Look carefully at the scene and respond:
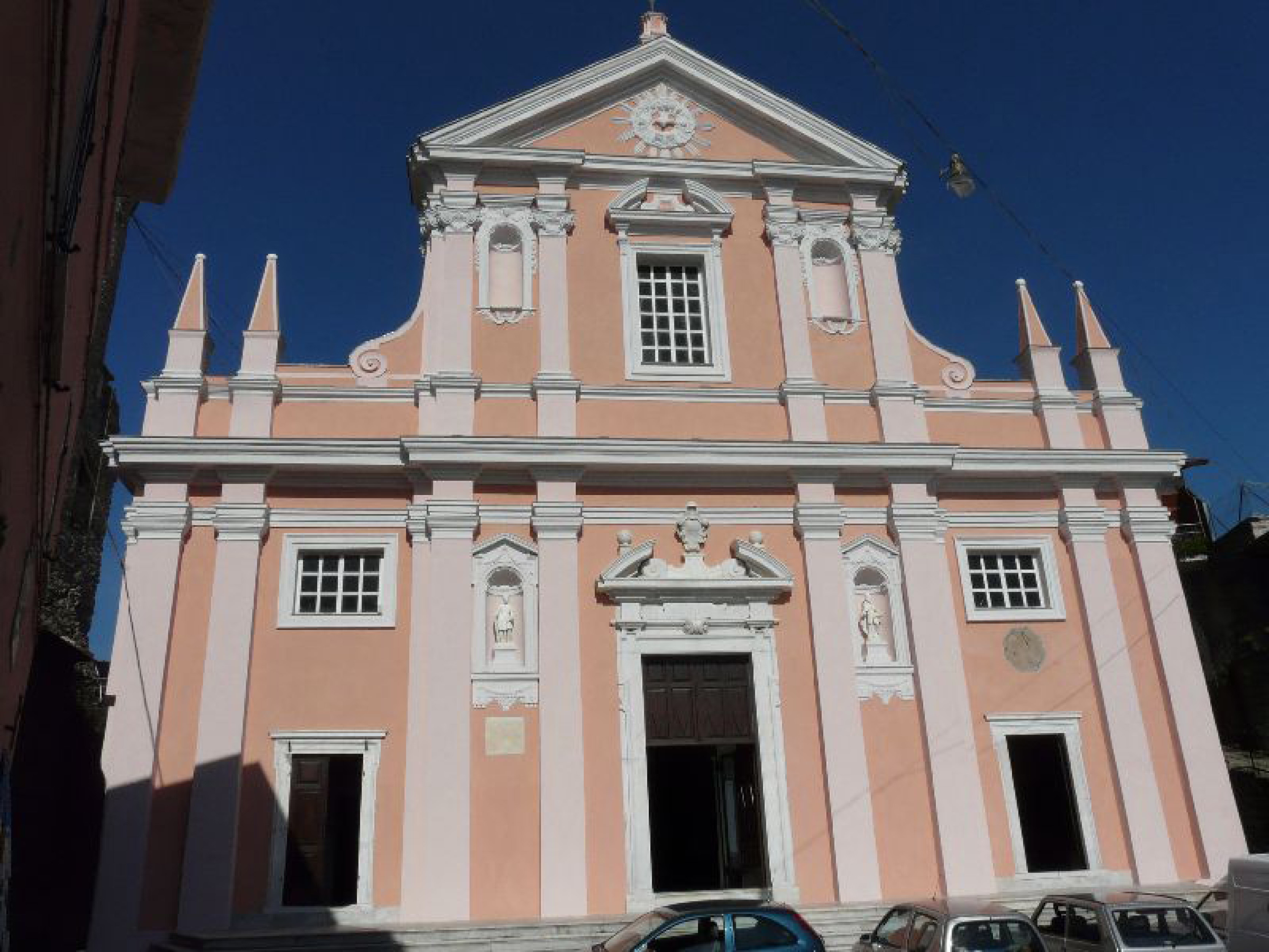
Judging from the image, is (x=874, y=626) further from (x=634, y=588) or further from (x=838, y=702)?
(x=634, y=588)

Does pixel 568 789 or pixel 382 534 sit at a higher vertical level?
pixel 382 534

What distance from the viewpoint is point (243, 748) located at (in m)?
13.1

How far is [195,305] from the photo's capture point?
15.2 metres

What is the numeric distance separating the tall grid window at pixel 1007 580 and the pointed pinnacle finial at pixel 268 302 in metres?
10.6

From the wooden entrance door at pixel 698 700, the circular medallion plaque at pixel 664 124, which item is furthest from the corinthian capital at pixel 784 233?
the wooden entrance door at pixel 698 700

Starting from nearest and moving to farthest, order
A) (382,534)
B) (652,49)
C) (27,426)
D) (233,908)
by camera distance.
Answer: (27,426) < (233,908) < (382,534) < (652,49)

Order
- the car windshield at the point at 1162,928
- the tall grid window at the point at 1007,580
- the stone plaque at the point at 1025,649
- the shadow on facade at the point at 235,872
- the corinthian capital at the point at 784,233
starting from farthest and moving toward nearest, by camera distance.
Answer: the corinthian capital at the point at 784,233 → the tall grid window at the point at 1007,580 → the stone plaque at the point at 1025,649 → the shadow on facade at the point at 235,872 → the car windshield at the point at 1162,928

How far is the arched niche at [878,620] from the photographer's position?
14391 mm

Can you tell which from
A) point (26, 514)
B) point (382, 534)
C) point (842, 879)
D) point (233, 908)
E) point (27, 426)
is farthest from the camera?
point (382, 534)

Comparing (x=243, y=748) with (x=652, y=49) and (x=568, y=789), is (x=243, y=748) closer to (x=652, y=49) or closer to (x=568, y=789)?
(x=568, y=789)

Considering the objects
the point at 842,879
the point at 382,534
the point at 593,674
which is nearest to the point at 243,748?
the point at 382,534

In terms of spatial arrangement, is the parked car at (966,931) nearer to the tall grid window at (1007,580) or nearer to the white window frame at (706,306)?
the tall grid window at (1007,580)

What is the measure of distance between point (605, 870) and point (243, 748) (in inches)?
183

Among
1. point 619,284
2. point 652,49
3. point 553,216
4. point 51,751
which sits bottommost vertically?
point 51,751
